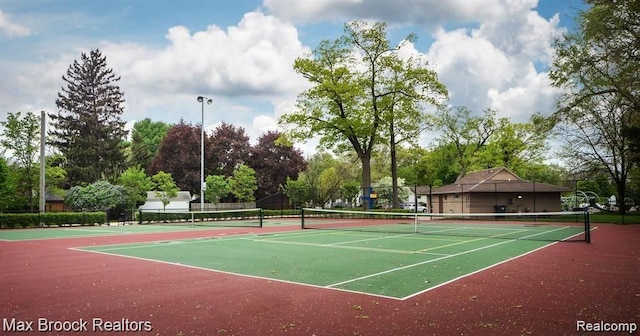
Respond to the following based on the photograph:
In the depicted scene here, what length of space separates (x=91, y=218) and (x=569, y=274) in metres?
31.2

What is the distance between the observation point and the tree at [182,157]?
58.8m

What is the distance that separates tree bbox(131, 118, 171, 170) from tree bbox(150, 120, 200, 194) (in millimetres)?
14637

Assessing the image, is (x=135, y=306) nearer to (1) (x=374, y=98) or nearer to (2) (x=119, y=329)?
(2) (x=119, y=329)

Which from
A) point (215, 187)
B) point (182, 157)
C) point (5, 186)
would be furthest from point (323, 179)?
point (5, 186)

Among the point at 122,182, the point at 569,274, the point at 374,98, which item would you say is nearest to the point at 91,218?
the point at 122,182

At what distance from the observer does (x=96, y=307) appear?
678cm

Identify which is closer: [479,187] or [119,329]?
[119,329]

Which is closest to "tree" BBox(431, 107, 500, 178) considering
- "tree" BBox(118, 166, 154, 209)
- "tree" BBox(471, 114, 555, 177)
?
"tree" BBox(471, 114, 555, 177)

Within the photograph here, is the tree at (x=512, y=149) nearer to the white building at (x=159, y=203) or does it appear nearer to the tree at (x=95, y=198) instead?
the white building at (x=159, y=203)

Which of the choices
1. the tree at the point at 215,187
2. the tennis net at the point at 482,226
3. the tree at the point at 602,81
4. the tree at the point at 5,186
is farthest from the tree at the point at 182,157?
the tree at the point at 602,81

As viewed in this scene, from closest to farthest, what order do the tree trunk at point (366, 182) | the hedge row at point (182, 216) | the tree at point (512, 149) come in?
the hedge row at point (182, 216), the tree trunk at point (366, 182), the tree at point (512, 149)

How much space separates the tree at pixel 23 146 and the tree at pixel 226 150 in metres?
23.5

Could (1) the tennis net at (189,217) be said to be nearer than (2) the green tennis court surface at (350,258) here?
No

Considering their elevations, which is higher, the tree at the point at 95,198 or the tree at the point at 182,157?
the tree at the point at 182,157
